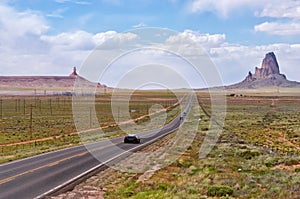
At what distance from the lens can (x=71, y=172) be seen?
22047mm

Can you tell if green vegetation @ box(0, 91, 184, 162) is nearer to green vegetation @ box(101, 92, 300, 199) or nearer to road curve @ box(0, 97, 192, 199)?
road curve @ box(0, 97, 192, 199)

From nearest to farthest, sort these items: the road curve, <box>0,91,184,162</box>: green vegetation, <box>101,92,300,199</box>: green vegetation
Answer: <box>101,92,300,199</box>: green vegetation, the road curve, <box>0,91,184,162</box>: green vegetation

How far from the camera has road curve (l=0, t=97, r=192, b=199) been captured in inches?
667

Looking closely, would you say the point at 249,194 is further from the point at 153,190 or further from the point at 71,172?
the point at 71,172

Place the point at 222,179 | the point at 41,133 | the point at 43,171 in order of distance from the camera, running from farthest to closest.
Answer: the point at 41,133 < the point at 43,171 < the point at 222,179

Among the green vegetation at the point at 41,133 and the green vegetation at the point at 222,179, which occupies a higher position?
the green vegetation at the point at 222,179

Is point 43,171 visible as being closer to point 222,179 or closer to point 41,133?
point 222,179

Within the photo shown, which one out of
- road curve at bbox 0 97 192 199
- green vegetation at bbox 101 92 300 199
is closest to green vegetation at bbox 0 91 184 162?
road curve at bbox 0 97 192 199

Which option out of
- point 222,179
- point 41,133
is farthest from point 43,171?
point 41,133

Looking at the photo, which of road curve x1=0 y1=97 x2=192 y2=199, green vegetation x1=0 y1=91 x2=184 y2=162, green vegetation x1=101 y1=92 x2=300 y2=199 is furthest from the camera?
green vegetation x1=0 y1=91 x2=184 y2=162

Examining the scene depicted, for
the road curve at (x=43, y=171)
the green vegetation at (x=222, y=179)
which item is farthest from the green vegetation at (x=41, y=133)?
the green vegetation at (x=222, y=179)

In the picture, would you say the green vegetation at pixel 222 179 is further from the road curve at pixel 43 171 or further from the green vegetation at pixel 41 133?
the green vegetation at pixel 41 133

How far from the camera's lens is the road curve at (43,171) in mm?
16938

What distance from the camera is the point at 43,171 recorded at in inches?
869
